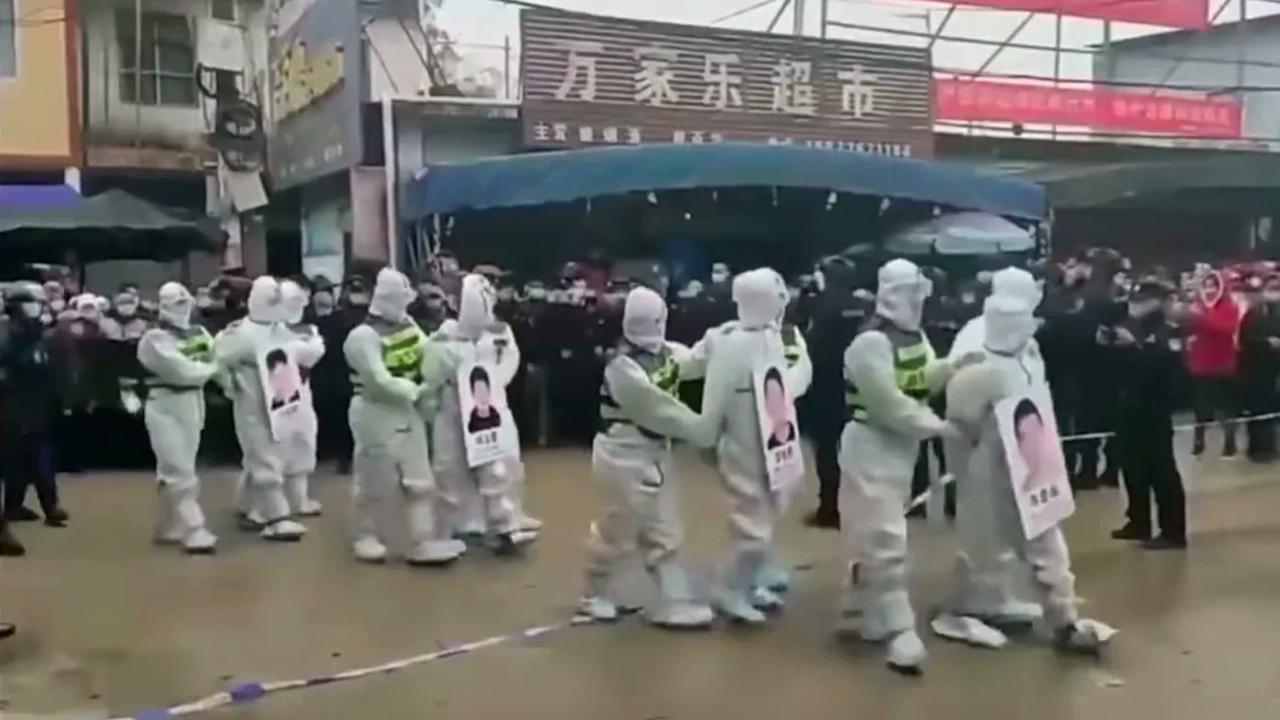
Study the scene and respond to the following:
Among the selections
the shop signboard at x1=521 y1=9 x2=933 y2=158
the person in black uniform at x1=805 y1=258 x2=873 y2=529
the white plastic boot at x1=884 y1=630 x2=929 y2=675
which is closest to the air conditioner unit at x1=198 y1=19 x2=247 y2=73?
the shop signboard at x1=521 y1=9 x2=933 y2=158

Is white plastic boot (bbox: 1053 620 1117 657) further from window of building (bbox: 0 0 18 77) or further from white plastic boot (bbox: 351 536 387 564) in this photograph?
window of building (bbox: 0 0 18 77)

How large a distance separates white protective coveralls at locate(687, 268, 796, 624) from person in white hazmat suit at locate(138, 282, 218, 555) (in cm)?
315

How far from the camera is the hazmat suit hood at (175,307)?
8609 millimetres

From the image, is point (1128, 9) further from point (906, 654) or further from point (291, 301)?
point (906, 654)

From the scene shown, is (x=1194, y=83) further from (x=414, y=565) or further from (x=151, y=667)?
(x=151, y=667)

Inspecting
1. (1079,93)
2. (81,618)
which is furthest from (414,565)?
(1079,93)

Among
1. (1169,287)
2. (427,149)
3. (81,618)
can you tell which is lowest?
(81,618)

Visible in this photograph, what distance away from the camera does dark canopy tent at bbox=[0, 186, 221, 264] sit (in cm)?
1293

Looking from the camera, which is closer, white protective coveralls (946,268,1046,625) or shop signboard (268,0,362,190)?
white protective coveralls (946,268,1046,625)

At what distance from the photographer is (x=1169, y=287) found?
9.72 meters

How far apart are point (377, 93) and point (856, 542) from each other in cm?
813

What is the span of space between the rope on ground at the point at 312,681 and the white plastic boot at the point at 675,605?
1.20 ft

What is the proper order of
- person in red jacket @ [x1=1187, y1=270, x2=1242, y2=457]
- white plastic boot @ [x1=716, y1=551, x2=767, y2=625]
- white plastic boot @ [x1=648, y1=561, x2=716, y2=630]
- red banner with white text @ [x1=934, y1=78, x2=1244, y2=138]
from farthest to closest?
red banner with white text @ [x1=934, y1=78, x2=1244, y2=138] < person in red jacket @ [x1=1187, y1=270, x2=1242, y2=457] < white plastic boot @ [x1=716, y1=551, x2=767, y2=625] < white plastic boot @ [x1=648, y1=561, x2=716, y2=630]

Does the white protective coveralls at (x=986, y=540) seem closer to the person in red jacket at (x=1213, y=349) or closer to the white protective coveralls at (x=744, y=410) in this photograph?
the white protective coveralls at (x=744, y=410)
